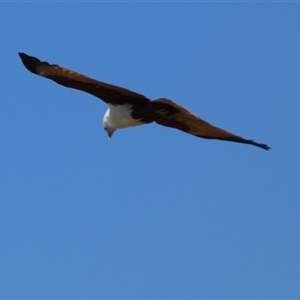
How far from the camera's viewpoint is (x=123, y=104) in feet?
74.9

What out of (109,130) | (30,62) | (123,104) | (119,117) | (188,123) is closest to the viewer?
(30,62)

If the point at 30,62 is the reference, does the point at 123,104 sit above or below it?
below

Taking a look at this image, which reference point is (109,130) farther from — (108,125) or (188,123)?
(188,123)

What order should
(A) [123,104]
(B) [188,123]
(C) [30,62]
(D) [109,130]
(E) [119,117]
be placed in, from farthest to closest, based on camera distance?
(D) [109,130] < (B) [188,123] < (E) [119,117] < (A) [123,104] < (C) [30,62]

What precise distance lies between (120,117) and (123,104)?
0.20 metres

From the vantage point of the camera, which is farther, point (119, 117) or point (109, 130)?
point (109, 130)

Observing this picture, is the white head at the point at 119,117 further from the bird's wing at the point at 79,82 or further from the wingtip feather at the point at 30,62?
the wingtip feather at the point at 30,62

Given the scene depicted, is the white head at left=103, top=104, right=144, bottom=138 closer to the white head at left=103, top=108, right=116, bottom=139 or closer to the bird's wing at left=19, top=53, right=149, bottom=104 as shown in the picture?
the white head at left=103, top=108, right=116, bottom=139

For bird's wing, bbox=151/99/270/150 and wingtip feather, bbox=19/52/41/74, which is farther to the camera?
wingtip feather, bbox=19/52/41/74

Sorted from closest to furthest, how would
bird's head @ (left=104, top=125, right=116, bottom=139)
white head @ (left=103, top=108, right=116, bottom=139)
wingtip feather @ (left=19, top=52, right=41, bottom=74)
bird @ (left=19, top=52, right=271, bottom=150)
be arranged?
bird @ (left=19, top=52, right=271, bottom=150), wingtip feather @ (left=19, top=52, right=41, bottom=74), white head @ (left=103, top=108, right=116, bottom=139), bird's head @ (left=104, top=125, right=116, bottom=139)

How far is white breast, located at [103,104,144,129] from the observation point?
22.8m

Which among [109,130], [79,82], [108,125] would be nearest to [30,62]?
[79,82]

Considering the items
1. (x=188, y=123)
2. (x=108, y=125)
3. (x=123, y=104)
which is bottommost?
(x=123, y=104)

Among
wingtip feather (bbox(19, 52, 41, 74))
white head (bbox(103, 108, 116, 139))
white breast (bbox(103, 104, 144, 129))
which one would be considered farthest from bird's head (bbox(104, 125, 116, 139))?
wingtip feather (bbox(19, 52, 41, 74))
